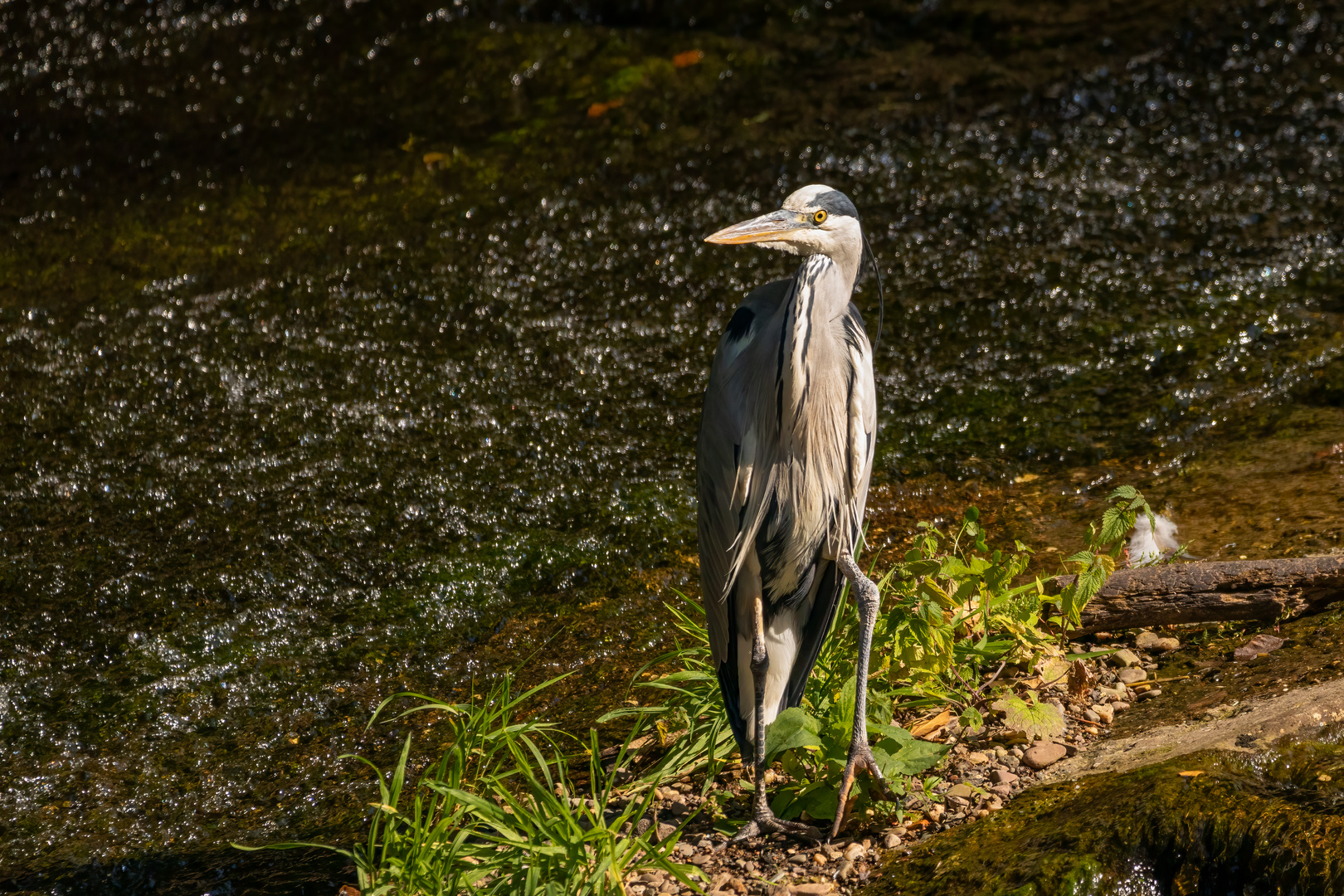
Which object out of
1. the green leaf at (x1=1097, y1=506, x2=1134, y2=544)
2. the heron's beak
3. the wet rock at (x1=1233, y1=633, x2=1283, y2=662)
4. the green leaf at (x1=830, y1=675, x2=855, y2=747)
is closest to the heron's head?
the heron's beak

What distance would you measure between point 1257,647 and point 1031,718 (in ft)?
2.47

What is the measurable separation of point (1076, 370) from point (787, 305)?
99.6 inches

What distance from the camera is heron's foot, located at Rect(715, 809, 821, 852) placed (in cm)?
275

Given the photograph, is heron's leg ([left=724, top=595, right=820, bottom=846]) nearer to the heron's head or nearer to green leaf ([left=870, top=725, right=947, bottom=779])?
green leaf ([left=870, top=725, right=947, bottom=779])

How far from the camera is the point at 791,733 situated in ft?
8.66

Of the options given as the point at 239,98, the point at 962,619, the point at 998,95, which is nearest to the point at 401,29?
the point at 239,98

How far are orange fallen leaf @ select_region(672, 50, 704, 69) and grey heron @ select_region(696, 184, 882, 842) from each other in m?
4.18

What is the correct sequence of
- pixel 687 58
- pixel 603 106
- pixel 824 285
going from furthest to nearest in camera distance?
pixel 687 58
pixel 603 106
pixel 824 285

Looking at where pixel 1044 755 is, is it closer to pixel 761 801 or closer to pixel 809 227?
pixel 761 801

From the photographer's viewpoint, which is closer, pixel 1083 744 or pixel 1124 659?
pixel 1083 744

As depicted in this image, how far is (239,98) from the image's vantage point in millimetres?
6590

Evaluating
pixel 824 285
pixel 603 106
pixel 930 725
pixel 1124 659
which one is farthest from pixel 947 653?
pixel 603 106

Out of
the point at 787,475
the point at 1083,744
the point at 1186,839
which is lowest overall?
the point at 1083,744

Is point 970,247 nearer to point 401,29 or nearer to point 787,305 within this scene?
point 787,305
